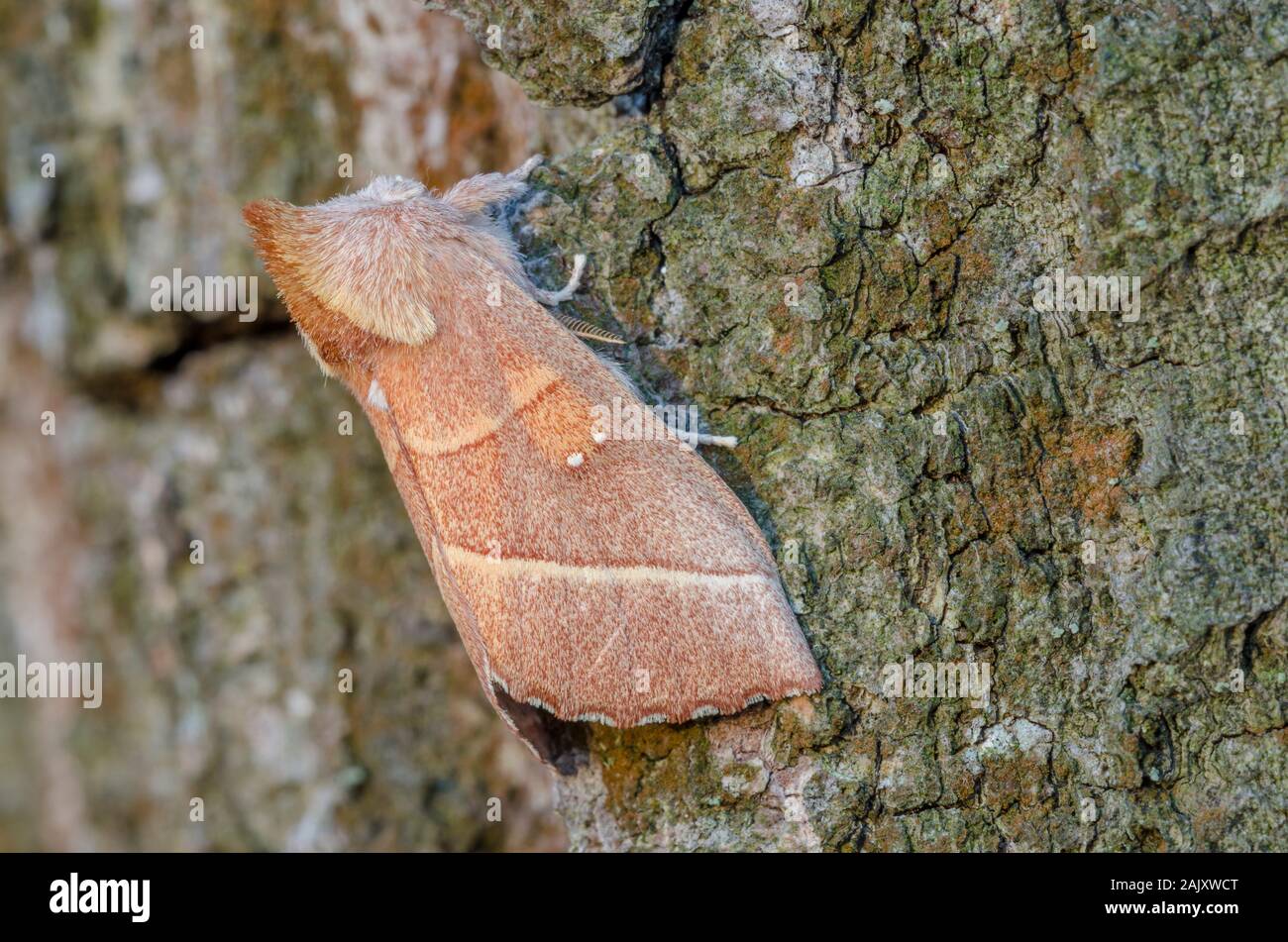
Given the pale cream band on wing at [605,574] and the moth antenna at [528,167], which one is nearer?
the pale cream band on wing at [605,574]

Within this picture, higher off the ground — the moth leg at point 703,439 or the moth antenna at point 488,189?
the moth antenna at point 488,189

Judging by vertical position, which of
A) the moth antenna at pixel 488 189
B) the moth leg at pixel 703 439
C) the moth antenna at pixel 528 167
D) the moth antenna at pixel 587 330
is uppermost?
the moth antenna at pixel 528 167

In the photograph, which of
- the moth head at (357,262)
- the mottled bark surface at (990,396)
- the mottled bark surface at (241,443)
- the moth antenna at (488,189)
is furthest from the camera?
the mottled bark surface at (241,443)

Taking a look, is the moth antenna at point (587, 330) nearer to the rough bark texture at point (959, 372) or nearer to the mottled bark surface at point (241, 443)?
the rough bark texture at point (959, 372)

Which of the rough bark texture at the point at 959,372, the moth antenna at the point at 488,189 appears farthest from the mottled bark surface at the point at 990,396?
the moth antenna at the point at 488,189

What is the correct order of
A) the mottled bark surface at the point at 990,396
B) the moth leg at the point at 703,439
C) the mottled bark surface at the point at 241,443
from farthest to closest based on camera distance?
the mottled bark surface at the point at 241,443
the moth leg at the point at 703,439
the mottled bark surface at the point at 990,396

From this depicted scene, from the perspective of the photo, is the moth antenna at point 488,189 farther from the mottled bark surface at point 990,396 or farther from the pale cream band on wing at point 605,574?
the pale cream band on wing at point 605,574

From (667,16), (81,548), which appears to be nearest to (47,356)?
(81,548)

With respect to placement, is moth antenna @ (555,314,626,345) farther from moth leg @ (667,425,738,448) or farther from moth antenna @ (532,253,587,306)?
moth leg @ (667,425,738,448)

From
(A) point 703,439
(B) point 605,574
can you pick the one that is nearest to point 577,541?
(B) point 605,574
